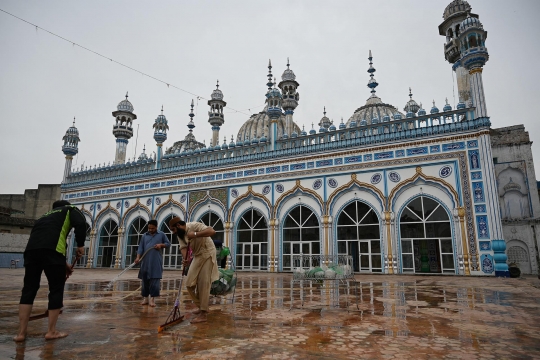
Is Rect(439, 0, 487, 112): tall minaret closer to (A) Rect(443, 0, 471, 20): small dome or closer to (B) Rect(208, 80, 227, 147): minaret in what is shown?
(A) Rect(443, 0, 471, 20): small dome

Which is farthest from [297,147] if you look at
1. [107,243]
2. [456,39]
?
[107,243]

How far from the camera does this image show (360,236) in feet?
51.0

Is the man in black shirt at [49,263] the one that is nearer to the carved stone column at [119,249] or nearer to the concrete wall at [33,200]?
the carved stone column at [119,249]

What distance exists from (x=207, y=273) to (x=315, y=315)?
1.48 m

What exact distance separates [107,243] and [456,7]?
83.9 feet

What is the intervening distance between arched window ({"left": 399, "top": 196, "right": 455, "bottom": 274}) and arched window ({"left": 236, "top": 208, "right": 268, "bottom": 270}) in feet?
21.8

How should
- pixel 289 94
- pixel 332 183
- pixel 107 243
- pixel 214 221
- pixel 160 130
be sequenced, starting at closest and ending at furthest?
pixel 332 183 → pixel 214 221 → pixel 289 94 → pixel 107 243 → pixel 160 130

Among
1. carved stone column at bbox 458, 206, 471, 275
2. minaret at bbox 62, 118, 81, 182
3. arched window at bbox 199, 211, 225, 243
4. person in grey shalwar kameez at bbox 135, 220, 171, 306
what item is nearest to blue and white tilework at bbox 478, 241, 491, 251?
carved stone column at bbox 458, 206, 471, 275

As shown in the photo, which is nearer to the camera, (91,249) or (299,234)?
(299,234)

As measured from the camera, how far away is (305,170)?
17.1 m

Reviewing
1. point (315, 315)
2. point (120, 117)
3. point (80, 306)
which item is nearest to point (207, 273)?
point (315, 315)

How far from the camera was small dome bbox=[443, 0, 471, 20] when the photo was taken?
64.4 ft

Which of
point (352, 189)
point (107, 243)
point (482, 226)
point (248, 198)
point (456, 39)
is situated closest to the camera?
point (482, 226)

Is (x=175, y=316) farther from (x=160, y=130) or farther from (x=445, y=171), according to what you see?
(x=160, y=130)
